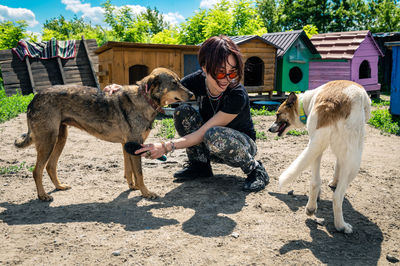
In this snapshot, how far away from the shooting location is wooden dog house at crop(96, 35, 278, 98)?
8.14 m

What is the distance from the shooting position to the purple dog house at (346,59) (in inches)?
424

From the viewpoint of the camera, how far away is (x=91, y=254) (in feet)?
7.64

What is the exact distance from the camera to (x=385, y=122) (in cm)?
700

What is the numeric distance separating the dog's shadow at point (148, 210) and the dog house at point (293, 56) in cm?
755

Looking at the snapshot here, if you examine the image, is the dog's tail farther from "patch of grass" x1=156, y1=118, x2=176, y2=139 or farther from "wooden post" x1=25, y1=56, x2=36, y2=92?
"wooden post" x1=25, y1=56, x2=36, y2=92

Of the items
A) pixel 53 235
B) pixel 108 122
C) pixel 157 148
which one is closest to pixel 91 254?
pixel 53 235

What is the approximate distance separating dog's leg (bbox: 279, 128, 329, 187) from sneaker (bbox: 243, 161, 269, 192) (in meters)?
1.04

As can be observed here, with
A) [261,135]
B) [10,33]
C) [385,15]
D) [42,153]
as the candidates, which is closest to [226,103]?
[42,153]

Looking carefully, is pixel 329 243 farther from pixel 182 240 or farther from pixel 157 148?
pixel 157 148

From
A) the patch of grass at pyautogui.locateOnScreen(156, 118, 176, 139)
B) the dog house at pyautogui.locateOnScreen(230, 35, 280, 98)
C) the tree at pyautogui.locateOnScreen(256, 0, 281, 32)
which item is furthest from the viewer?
the tree at pyautogui.locateOnScreen(256, 0, 281, 32)

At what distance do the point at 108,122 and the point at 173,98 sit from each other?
31.1 inches

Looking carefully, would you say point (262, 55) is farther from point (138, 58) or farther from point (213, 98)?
point (213, 98)

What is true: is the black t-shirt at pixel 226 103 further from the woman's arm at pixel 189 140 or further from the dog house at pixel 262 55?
the dog house at pixel 262 55

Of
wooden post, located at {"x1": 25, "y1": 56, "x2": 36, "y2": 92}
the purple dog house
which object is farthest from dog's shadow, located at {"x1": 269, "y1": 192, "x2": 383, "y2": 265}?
wooden post, located at {"x1": 25, "y1": 56, "x2": 36, "y2": 92}
